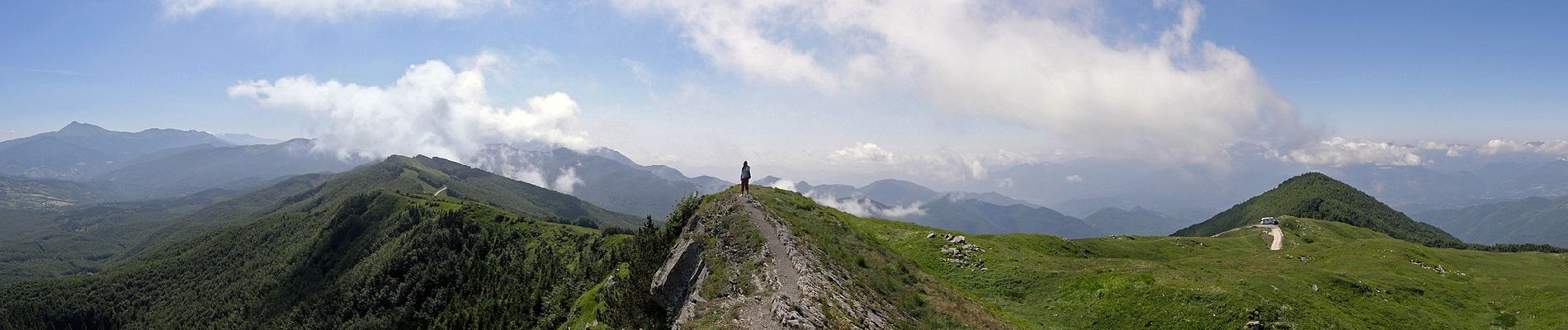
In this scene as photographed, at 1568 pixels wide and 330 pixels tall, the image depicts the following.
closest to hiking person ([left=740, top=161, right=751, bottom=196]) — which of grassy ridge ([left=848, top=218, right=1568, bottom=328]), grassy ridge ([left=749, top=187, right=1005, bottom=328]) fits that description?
grassy ridge ([left=749, top=187, right=1005, bottom=328])

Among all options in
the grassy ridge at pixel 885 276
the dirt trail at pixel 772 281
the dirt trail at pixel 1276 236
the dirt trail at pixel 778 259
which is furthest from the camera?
the dirt trail at pixel 1276 236

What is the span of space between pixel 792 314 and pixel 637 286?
12.4 metres

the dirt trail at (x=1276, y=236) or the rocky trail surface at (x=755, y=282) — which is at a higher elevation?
the dirt trail at (x=1276, y=236)

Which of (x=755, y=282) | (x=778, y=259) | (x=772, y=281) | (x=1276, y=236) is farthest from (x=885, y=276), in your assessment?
(x=1276, y=236)

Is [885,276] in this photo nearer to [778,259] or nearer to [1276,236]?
[778,259]

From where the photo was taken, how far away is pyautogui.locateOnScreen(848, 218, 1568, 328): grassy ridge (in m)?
32.7

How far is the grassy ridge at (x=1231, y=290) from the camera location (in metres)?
32.7

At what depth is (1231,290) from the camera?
33875 mm

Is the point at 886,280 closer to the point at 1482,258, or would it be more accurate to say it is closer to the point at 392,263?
the point at 1482,258

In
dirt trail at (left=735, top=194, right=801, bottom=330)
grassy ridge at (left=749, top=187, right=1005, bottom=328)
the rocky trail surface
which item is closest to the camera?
dirt trail at (left=735, top=194, right=801, bottom=330)

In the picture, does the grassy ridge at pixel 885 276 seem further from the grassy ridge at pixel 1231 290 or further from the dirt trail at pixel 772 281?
the grassy ridge at pixel 1231 290

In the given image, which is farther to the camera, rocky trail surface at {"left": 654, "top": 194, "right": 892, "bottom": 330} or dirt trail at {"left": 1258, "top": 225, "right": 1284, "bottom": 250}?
dirt trail at {"left": 1258, "top": 225, "right": 1284, "bottom": 250}

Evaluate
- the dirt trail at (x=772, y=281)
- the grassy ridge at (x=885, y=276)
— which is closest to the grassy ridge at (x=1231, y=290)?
the grassy ridge at (x=885, y=276)

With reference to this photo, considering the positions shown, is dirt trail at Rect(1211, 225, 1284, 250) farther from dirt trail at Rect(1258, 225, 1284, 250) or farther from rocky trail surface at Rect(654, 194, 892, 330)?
rocky trail surface at Rect(654, 194, 892, 330)
